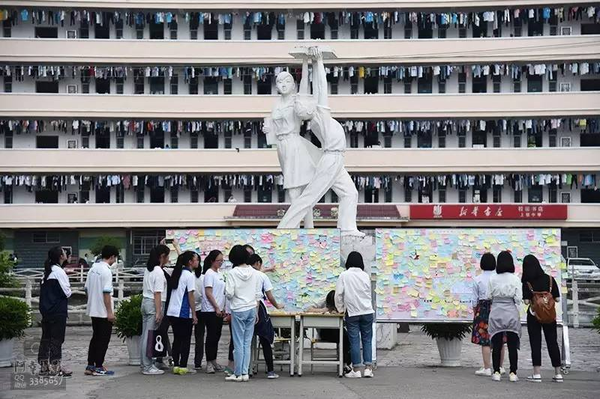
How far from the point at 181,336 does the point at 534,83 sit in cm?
4262

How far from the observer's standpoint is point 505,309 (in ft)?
57.6

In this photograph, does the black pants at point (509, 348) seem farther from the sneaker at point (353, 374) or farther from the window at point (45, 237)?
the window at point (45, 237)

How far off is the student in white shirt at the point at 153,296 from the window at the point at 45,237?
41699 mm

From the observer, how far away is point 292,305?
21.4 metres

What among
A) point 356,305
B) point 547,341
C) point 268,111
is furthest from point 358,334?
point 268,111

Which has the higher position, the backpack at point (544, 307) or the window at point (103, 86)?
the window at point (103, 86)

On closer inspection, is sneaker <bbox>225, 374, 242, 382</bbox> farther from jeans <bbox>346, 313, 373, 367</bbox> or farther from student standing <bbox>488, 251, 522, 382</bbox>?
student standing <bbox>488, 251, 522, 382</bbox>

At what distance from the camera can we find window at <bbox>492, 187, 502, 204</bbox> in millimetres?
57938

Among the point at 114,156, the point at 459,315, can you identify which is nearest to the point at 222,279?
the point at 459,315

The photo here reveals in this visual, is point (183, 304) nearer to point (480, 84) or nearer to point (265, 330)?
point (265, 330)

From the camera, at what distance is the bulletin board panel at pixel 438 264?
20156 mm

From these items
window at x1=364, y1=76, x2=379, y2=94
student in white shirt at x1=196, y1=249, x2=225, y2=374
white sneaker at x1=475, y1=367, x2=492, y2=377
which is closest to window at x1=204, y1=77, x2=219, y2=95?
window at x1=364, y1=76, x2=379, y2=94

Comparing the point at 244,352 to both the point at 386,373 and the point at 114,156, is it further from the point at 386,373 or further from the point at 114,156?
→ the point at 114,156

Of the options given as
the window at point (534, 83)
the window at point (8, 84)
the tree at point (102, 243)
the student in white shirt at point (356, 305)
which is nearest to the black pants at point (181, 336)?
the student in white shirt at point (356, 305)
